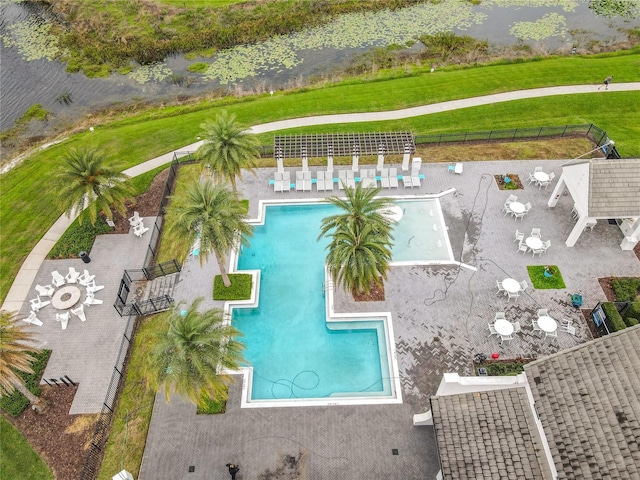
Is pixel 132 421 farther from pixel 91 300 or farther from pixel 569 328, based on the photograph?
pixel 569 328

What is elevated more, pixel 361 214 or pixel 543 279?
pixel 361 214

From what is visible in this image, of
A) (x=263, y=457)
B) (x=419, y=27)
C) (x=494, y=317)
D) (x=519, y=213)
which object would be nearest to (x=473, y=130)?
(x=519, y=213)

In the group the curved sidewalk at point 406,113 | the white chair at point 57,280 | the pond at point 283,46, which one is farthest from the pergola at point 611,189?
the white chair at point 57,280

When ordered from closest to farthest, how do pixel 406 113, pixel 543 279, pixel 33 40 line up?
pixel 543 279, pixel 406 113, pixel 33 40

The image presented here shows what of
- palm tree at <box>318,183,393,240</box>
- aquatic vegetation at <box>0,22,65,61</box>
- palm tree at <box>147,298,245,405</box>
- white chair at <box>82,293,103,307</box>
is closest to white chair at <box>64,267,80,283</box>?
white chair at <box>82,293,103,307</box>

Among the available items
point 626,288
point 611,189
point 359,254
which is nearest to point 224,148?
point 359,254

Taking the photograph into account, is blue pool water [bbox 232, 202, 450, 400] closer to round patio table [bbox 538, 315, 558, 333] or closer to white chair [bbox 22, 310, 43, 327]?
round patio table [bbox 538, 315, 558, 333]
